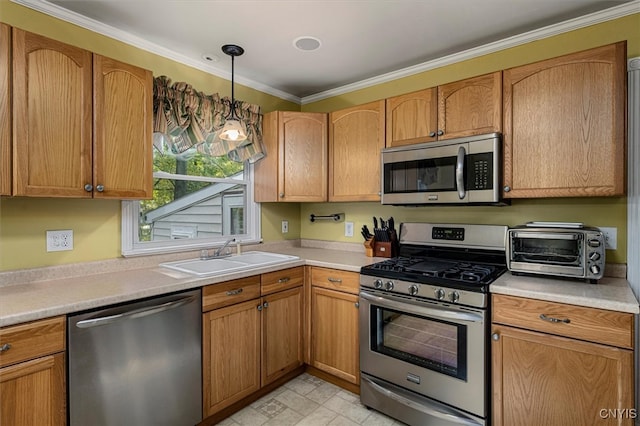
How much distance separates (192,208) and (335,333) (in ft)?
4.82

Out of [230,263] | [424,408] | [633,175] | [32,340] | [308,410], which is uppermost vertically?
[633,175]

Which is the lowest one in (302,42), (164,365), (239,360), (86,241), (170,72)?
(239,360)

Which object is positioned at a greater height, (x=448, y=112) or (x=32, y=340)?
(x=448, y=112)

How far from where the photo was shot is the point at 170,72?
2.36 metres

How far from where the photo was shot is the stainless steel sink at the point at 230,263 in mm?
2186

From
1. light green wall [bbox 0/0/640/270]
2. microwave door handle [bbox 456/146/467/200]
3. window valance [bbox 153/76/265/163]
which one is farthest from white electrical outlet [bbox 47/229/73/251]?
microwave door handle [bbox 456/146/467/200]

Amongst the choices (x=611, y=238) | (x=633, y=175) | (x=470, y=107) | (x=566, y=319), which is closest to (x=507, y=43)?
(x=470, y=107)

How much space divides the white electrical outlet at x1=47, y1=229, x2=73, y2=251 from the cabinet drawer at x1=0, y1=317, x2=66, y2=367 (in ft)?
2.18

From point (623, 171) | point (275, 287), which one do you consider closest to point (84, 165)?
point (275, 287)

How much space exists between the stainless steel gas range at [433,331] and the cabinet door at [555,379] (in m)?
0.09

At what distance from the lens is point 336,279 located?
7.78 feet

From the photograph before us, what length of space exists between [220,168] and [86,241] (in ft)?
3.71

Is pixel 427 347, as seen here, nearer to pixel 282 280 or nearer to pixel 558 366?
pixel 558 366

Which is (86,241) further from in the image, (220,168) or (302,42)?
(302,42)
